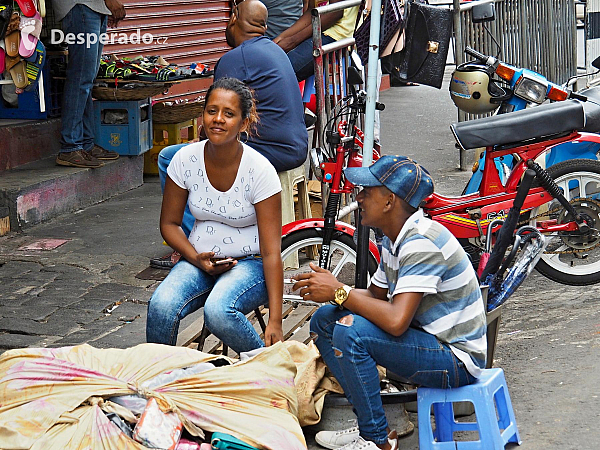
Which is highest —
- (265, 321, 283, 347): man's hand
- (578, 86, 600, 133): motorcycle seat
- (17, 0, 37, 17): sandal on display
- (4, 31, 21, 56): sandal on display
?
(17, 0, 37, 17): sandal on display

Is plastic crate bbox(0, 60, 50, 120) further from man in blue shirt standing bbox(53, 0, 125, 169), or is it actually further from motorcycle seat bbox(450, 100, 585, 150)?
motorcycle seat bbox(450, 100, 585, 150)

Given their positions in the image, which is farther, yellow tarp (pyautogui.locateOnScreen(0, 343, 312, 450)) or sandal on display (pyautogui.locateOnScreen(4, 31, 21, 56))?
sandal on display (pyautogui.locateOnScreen(4, 31, 21, 56))

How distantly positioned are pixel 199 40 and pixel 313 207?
4.74 meters

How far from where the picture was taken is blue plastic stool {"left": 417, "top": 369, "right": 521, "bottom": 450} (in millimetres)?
3174

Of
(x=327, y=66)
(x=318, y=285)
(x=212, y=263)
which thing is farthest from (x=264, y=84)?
(x=318, y=285)

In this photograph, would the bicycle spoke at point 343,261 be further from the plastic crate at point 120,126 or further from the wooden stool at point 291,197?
the plastic crate at point 120,126

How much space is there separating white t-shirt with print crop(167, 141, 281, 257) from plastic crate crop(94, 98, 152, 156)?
3618 millimetres

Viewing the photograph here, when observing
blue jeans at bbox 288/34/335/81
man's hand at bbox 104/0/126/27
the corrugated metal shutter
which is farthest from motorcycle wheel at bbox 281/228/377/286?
the corrugated metal shutter

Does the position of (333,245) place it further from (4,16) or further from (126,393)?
(4,16)

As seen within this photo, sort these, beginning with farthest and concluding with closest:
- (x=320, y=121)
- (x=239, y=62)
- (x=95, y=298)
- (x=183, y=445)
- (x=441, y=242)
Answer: (x=320, y=121) → (x=95, y=298) → (x=239, y=62) → (x=441, y=242) → (x=183, y=445)

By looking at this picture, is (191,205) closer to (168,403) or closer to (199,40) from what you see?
(168,403)

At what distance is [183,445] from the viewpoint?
2.86 meters

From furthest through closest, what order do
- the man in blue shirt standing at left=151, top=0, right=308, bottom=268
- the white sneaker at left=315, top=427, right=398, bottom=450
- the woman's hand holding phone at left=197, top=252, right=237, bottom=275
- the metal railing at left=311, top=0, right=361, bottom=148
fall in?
1. the metal railing at left=311, top=0, right=361, bottom=148
2. the man in blue shirt standing at left=151, top=0, right=308, bottom=268
3. the woman's hand holding phone at left=197, top=252, right=237, bottom=275
4. the white sneaker at left=315, top=427, right=398, bottom=450

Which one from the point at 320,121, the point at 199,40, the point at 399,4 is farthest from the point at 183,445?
the point at 199,40
